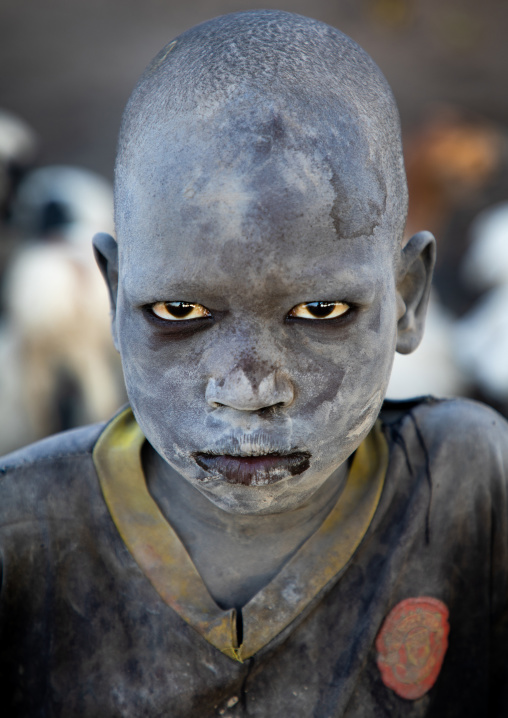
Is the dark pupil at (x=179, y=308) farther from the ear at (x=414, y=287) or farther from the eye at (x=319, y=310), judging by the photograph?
the ear at (x=414, y=287)

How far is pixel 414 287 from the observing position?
1.17 metres

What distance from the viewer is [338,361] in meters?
0.97

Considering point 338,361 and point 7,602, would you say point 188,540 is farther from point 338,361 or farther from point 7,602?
point 338,361

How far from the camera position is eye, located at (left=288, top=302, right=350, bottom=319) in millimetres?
938

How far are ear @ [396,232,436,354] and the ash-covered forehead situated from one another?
0.34 ft

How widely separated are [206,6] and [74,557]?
6.00m

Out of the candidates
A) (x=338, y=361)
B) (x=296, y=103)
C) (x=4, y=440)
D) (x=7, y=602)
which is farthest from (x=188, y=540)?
(x=4, y=440)

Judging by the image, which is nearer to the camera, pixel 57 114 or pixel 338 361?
pixel 338 361

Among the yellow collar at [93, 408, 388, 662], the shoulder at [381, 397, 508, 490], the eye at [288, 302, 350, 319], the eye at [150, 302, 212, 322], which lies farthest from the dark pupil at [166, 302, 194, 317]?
the shoulder at [381, 397, 508, 490]

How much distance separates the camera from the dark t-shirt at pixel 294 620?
1122 mm

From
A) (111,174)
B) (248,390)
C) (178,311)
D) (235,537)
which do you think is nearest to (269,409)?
(248,390)

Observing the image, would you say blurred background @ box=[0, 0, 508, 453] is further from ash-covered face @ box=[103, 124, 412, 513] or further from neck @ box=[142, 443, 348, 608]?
ash-covered face @ box=[103, 124, 412, 513]

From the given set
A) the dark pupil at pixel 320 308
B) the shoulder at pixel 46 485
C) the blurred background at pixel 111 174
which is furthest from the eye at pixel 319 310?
the blurred background at pixel 111 174

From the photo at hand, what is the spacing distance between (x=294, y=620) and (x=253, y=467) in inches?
11.7
